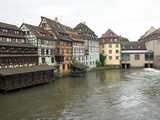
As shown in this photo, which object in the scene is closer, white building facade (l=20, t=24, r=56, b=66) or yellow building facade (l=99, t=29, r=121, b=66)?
white building facade (l=20, t=24, r=56, b=66)

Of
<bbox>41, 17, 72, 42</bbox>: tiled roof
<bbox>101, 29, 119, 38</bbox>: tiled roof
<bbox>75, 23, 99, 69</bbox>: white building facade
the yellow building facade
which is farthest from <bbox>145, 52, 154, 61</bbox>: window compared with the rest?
<bbox>41, 17, 72, 42</bbox>: tiled roof

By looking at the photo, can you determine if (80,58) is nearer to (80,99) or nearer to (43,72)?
(43,72)

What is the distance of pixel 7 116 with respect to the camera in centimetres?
2505

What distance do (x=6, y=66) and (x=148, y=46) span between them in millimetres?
62313

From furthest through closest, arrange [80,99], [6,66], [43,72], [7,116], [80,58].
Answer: [80,58] < [43,72] < [6,66] < [80,99] < [7,116]

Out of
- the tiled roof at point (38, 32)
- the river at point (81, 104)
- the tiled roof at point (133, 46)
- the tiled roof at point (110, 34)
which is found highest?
the tiled roof at point (110, 34)

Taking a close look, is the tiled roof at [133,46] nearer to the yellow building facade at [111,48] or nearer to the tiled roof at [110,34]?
the yellow building facade at [111,48]

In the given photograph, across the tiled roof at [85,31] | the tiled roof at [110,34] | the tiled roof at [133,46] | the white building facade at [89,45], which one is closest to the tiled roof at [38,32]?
the white building facade at [89,45]

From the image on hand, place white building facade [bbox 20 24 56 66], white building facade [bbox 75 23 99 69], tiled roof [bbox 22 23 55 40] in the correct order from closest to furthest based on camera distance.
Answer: white building facade [bbox 20 24 56 66], tiled roof [bbox 22 23 55 40], white building facade [bbox 75 23 99 69]

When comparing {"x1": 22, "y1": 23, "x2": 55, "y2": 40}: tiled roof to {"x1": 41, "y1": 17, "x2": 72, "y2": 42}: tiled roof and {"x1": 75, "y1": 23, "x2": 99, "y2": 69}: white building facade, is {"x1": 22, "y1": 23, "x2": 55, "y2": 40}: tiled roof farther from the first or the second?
{"x1": 75, "y1": 23, "x2": 99, "y2": 69}: white building facade

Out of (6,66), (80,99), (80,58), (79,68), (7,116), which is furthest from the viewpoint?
(80,58)

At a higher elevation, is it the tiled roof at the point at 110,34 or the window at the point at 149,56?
the tiled roof at the point at 110,34

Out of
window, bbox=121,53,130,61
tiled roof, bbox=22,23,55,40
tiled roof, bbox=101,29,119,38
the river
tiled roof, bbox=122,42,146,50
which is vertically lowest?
the river

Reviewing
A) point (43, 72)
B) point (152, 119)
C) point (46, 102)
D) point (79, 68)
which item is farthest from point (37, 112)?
point (79, 68)
